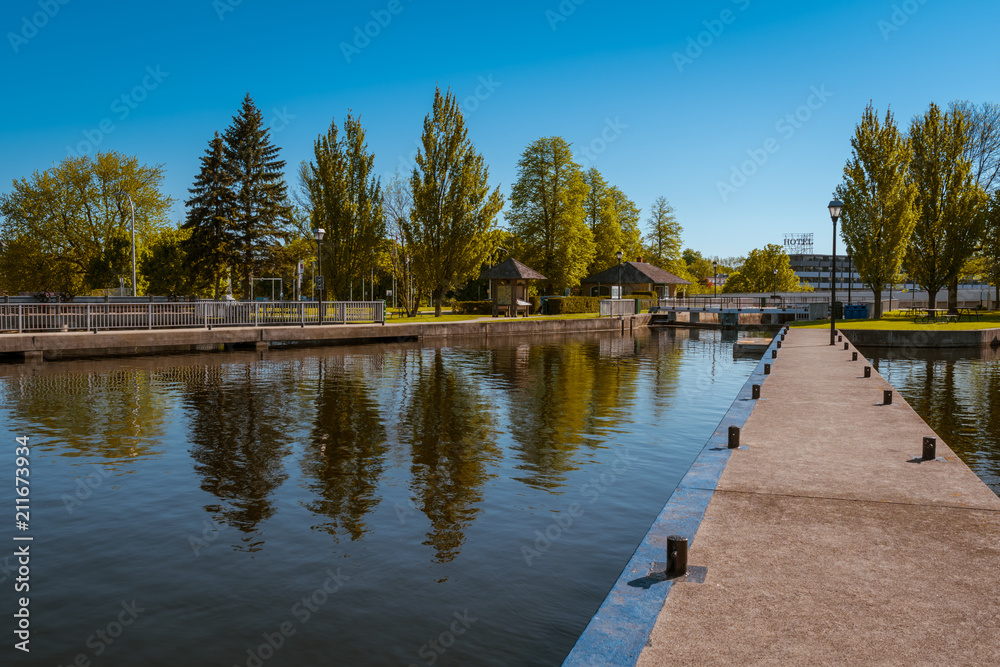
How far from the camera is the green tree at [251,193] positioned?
156ft

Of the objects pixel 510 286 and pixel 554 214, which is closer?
pixel 510 286

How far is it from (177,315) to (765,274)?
106658 millimetres

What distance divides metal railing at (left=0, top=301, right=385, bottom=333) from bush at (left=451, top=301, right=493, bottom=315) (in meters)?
21.5

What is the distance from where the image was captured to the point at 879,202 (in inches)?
1833

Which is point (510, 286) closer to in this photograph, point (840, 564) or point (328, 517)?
point (328, 517)

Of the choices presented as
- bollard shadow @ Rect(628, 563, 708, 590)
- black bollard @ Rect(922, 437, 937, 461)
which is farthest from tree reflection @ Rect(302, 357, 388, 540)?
black bollard @ Rect(922, 437, 937, 461)

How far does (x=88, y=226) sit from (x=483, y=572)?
6249 centimetres

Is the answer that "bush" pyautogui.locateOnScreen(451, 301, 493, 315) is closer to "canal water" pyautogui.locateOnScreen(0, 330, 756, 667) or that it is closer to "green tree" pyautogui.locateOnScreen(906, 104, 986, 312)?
"green tree" pyautogui.locateOnScreen(906, 104, 986, 312)

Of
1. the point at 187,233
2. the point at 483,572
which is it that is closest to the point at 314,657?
the point at 483,572

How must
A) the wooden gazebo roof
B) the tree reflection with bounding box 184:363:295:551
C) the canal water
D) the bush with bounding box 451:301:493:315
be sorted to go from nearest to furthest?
the canal water, the tree reflection with bounding box 184:363:295:551, the wooden gazebo roof, the bush with bounding box 451:301:493:315

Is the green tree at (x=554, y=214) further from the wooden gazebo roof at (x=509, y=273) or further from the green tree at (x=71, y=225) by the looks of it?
the green tree at (x=71, y=225)

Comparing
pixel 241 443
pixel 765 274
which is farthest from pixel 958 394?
pixel 765 274

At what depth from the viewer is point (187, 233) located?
6006 centimetres

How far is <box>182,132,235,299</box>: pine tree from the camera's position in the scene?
4631 centimetres
